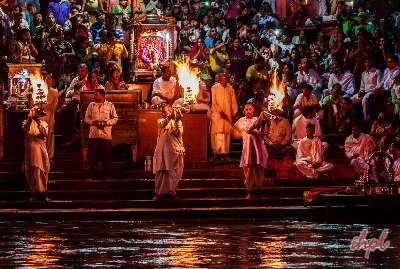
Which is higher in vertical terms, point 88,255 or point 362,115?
point 362,115

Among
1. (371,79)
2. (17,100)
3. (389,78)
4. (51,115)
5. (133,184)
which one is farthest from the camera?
(371,79)

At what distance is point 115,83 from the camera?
28312 millimetres

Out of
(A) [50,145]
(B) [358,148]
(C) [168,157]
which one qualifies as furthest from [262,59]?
(C) [168,157]

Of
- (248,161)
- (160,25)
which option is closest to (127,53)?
(160,25)

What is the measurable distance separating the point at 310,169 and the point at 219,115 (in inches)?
99.6

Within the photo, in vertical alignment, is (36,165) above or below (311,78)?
below

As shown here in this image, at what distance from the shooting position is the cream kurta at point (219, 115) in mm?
27766

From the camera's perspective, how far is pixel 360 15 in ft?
110

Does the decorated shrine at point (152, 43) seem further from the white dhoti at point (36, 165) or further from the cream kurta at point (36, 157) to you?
the white dhoti at point (36, 165)

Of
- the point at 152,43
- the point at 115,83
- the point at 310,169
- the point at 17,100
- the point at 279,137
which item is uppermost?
the point at 152,43

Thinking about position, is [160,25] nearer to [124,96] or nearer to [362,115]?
[124,96]

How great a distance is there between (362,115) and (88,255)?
13.6 meters

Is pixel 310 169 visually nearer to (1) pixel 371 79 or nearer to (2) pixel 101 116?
(2) pixel 101 116

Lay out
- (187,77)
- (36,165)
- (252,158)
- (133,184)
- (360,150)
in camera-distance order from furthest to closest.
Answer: (187,77), (360,150), (133,184), (252,158), (36,165)
